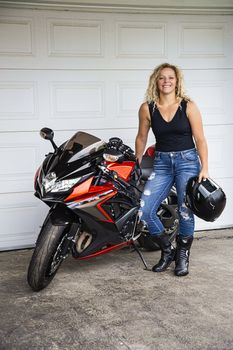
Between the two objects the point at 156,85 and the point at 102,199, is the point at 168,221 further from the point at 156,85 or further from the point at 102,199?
the point at 156,85

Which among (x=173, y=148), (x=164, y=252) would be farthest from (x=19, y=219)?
(x=173, y=148)

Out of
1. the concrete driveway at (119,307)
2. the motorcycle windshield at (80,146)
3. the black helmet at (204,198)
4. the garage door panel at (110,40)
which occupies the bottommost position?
the concrete driveway at (119,307)

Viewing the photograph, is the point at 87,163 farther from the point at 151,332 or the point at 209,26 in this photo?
the point at 209,26

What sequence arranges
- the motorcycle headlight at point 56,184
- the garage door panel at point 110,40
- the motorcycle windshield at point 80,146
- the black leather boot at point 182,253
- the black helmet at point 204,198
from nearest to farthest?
1. the motorcycle headlight at point 56,184
2. the motorcycle windshield at point 80,146
3. the black helmet at point 204,198
4. the black leather boot at point 182,253
5. the garage door panel at point 110,40

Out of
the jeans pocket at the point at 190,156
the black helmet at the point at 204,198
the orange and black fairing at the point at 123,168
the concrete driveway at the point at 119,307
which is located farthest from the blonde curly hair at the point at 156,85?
the concrete driveway at the point at 119,307

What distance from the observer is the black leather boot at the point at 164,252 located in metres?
3.76

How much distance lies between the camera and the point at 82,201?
316 cm

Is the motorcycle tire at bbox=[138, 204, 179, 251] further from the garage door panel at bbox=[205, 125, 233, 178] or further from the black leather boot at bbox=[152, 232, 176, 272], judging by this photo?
the garage door panel at bbox=[205, 125, 233, 178]

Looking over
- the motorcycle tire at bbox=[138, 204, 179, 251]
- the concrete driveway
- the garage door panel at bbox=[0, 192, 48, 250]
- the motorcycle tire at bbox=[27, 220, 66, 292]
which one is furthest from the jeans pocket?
the garage door panel at bbox=[0, 192, 48, 250]

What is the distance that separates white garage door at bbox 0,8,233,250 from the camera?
4188 mm

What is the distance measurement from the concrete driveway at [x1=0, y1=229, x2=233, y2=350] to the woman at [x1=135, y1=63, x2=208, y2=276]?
31 centimetres

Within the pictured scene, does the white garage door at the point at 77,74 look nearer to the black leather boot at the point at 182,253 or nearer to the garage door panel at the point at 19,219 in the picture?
the garage door panel at the point at 19,219

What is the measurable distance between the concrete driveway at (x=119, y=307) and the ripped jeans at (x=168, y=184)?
41 cm

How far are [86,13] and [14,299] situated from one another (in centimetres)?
256
